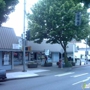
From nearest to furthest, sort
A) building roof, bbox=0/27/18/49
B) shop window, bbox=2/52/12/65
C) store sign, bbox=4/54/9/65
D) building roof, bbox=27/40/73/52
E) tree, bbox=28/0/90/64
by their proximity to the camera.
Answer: building roof, bbox=0/27/18/49 → shop window, bbox=2/52/12/65 → store sign, bbox=4/54/9/65 → tree, bbox=28/0/90/64 → building roof, bbox=27/40/73/52

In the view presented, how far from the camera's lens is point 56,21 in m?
28.5

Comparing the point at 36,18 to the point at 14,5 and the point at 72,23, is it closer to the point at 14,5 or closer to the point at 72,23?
the point at 72,23

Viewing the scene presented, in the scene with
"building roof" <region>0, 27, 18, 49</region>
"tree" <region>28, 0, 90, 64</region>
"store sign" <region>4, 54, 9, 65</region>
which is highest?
"tree" <region>28, 0, 90, 64</region>

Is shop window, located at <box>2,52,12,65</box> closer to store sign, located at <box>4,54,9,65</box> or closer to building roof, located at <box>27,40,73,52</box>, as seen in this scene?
store sign, located at <box>4,54,9,65</box>

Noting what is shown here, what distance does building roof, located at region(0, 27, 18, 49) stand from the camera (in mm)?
24636

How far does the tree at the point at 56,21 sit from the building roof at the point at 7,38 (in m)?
4.05

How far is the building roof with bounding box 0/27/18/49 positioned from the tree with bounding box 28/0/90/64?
405 cm

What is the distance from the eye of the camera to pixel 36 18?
98.9 ft

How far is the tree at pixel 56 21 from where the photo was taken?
28422 millimetres

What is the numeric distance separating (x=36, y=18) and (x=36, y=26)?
1390 millimetres

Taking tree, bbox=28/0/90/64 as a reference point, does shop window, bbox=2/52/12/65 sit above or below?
below

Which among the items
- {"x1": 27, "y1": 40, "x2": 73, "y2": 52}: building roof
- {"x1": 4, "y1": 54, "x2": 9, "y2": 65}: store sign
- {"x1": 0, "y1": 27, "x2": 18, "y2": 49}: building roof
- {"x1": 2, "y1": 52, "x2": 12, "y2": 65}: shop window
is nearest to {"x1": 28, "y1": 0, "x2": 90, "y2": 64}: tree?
{"x1": 0, "y1": 27, "x2": 18, "y2": 49}: building roof

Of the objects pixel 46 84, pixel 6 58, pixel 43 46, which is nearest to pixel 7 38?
pixel 6 58

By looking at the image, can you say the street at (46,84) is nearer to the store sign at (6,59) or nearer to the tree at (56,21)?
the store sign at (6,59)
